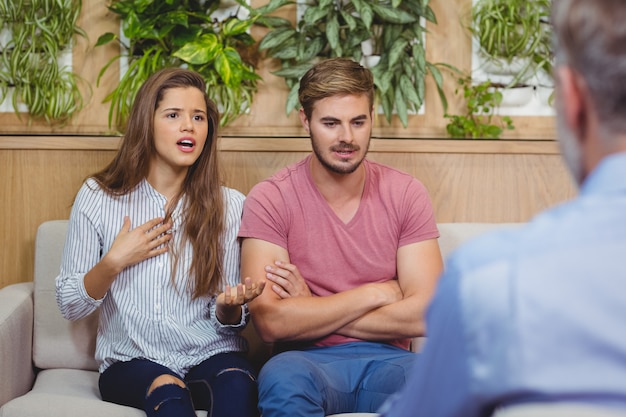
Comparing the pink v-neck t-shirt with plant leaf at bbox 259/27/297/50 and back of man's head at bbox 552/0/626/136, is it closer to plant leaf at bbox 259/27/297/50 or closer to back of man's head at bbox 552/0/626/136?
plant leaf at bbox 259/27/297/50

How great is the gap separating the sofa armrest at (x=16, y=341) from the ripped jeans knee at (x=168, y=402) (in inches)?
18.8

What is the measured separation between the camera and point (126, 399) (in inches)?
81.0

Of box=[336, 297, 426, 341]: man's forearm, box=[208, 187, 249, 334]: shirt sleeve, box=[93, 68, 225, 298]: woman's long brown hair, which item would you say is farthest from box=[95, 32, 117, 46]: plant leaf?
box=[336, 297, 426, 341]: man's forearm

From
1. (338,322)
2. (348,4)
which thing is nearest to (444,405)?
(338,322)

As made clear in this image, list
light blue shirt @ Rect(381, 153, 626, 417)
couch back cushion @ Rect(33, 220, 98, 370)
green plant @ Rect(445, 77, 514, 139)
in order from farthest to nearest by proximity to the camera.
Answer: green plant @ Rect(445, 77, 514, 139), couch back cushion @ Rect(33, 220, 98, 370), light blue shirt @ Rect(381, 153, 626, 417)

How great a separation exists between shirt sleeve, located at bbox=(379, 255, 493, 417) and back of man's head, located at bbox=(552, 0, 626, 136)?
A: 0.65 ft

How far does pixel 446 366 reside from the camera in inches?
26.9

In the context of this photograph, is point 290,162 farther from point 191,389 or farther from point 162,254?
point 191,389

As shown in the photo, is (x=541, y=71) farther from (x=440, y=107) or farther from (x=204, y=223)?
(x=204, y=223)

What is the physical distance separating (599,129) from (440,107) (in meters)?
2.39

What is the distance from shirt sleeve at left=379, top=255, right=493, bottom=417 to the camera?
0.66 meters

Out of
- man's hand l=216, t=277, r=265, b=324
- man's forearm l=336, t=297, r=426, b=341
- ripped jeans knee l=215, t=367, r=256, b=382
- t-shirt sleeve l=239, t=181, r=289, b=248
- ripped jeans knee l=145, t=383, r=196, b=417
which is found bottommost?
ripped jeans knee l=145, t=383, r=196, b=417

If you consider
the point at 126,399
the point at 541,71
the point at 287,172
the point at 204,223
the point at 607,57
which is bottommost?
the point at 126,399

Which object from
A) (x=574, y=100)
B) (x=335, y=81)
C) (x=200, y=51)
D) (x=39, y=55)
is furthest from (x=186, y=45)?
(x=574, y=100)
